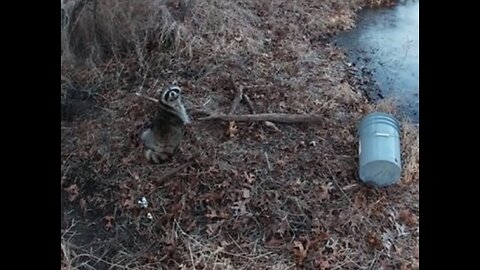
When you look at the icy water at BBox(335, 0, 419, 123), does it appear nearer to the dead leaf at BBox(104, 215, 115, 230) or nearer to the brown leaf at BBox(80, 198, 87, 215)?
the dead leaf at BBox(104, 215, 115, 230)

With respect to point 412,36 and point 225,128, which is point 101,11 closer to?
point 225,128

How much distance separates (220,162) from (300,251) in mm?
720

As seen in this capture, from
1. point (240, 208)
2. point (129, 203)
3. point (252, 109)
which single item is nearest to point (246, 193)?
point (240, 208)

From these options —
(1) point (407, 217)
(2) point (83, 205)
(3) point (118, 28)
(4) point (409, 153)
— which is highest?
(3) point (118, 28)

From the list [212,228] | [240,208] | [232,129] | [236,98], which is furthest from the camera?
[236,98]

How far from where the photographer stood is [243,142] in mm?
2975

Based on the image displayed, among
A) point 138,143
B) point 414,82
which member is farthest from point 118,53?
point 414,82

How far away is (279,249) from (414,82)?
1.81 m

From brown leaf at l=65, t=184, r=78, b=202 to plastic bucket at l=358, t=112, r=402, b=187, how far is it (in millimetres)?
1513

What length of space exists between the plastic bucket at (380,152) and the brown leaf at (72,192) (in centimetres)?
151

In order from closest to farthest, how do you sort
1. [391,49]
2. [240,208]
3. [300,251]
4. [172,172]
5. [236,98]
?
1. [300,251]
2. [240,208]
3. [172,172]
4. [236,98]
5. [391,49]

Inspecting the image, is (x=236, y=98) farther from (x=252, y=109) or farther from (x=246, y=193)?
(x=246, y=193)

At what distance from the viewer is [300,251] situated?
2.38m

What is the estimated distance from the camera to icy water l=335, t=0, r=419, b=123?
11.4 feet
